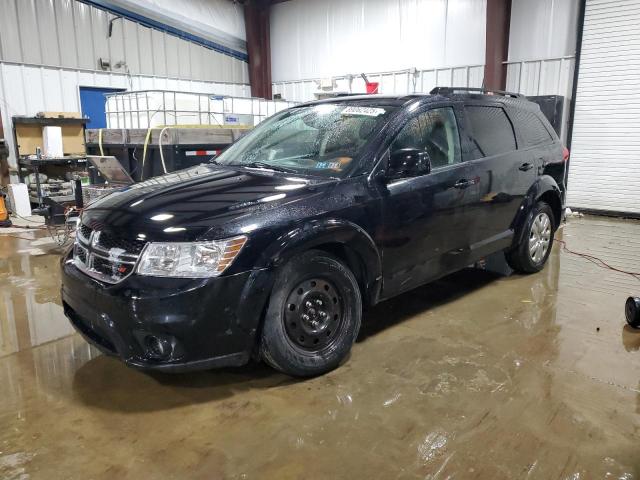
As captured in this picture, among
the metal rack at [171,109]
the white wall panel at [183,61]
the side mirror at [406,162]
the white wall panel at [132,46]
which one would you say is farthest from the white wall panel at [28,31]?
the side mirror at [406,162]

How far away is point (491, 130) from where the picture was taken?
159 inches

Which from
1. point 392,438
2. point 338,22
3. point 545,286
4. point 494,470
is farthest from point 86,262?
point 338,22

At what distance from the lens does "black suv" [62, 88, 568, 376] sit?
95.2 inches

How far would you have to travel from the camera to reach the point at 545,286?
4.52 metres

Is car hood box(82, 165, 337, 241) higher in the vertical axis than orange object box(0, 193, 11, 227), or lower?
higher

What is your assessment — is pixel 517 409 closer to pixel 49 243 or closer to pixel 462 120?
pixel 462 120

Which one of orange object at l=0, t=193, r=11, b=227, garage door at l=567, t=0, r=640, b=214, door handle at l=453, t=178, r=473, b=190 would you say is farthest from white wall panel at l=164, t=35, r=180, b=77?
door handle at l=453, t=178, r=473, b=190

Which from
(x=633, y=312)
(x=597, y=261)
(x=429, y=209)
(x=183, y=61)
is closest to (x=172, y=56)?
(x=183, y=61)

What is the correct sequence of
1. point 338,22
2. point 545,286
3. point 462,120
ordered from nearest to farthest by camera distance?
point 462,120, point 545,286, point 338,22

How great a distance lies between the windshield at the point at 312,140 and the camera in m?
3.17

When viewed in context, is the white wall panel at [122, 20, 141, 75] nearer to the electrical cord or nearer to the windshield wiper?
the windshield wiper

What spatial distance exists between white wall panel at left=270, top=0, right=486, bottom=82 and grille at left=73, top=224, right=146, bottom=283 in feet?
30.0

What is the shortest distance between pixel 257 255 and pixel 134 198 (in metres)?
0.83

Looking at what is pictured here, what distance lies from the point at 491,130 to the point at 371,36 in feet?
28.1
